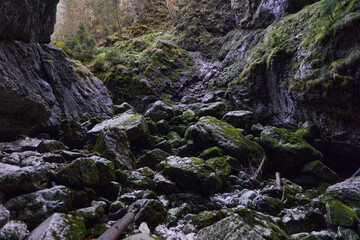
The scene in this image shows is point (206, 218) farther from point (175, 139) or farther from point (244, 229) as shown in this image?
point (175, 139)

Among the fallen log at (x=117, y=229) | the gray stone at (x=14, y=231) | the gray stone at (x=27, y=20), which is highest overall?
the gray stone at (x=27, y=20)

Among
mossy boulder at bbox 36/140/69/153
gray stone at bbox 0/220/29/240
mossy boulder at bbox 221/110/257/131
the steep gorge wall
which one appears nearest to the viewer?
gray stone at bbox 0/220/29/240

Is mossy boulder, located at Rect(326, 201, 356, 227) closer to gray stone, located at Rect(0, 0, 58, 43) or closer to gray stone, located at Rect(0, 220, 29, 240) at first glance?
gray stone, located at Rect(0, 220, 29, 240)

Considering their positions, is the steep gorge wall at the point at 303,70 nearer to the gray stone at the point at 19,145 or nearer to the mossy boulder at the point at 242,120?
the mossy boulder at the point at 242,120

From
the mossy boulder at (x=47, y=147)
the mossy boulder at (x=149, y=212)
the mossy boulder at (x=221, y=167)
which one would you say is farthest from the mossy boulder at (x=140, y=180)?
the mossy boulder at (x=47, y=147)

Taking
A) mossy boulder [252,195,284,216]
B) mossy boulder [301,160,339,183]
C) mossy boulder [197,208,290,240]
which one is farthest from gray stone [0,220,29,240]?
mossy boulder [301,160,339,183]

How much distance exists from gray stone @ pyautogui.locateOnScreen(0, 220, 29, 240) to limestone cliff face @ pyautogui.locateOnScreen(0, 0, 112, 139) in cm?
547

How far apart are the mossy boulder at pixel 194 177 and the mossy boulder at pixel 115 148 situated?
162 cm

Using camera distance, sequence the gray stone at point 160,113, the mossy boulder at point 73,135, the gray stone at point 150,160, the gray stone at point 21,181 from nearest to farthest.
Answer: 1. the gray stone at point 21,181
2. the gray stone at point 150,160
3. the mossy boulder at point 73,135
4. the gray stone at point 160,113

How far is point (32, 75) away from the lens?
347 inches

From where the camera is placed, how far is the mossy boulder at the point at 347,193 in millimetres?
5415

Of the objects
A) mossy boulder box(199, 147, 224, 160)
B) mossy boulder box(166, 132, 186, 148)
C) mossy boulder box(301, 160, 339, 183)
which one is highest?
mossy boulder box(166, 132, 186, 148)

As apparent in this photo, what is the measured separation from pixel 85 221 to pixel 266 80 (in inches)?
490

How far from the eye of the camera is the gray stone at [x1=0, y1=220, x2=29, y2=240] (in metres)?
2.82
